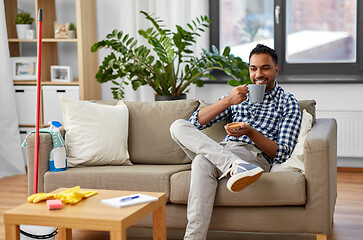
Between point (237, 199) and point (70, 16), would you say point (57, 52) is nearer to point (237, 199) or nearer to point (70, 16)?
point (70, 16)

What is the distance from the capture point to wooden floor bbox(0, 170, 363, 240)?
2.91 m

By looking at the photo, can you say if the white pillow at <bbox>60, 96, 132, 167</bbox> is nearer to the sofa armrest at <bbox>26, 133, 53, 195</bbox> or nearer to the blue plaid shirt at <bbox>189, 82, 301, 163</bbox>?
the sofa armrest at <bbox>26, 133, 53, 195</bbox>

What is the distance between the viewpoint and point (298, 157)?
2.69 metres

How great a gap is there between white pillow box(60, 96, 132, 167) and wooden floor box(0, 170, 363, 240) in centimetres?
42

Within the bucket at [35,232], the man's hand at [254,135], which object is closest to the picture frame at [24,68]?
the bucket at [35,232]

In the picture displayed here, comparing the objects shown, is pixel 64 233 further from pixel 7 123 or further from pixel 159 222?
pixel 7 123

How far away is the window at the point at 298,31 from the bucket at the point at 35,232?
107 inches

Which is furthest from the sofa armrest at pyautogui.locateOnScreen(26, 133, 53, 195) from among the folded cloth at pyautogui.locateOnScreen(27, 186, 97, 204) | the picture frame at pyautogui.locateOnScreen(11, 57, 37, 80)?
the picture frame at pyautogui.locateOnScreen(11, 57, 37, 80)

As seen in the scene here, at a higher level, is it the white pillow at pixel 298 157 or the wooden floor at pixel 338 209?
the white pillow at pixel 298 157

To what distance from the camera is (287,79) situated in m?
4.61

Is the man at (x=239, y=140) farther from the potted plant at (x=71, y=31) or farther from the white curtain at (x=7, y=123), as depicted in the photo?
the white curtain at (x=7, y=123)

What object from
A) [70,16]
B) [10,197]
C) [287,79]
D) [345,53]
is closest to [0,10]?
[70,16]

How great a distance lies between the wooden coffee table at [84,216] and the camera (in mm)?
1971

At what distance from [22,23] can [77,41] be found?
0.55 meters
